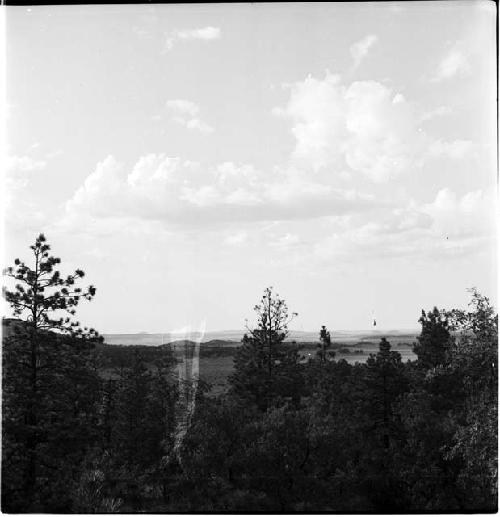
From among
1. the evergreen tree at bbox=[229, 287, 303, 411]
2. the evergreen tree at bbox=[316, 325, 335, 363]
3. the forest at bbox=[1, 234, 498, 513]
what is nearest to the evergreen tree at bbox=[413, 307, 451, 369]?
→ the forest at bbox=[1, 234, 498, 513]

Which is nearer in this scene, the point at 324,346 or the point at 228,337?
the point at 228,337

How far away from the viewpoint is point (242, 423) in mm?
4195

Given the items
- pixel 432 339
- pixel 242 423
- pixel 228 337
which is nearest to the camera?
pixel 228 337

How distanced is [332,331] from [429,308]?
2.56 feet

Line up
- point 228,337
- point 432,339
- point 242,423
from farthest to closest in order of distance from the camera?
point 242,423 → point 432,339 → point 228,337

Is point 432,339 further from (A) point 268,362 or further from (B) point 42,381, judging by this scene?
(B) point 42,381

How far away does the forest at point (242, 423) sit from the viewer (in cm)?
374

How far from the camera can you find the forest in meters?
3.74

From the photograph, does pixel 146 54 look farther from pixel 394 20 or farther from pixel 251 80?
pixel 394 20

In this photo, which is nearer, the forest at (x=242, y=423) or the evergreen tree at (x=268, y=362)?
the forest at (x=242, y=423)

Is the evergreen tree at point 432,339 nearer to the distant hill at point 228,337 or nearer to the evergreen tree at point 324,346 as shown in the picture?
the distant hill at point 228,337

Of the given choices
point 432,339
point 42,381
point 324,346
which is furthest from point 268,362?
point 42,381

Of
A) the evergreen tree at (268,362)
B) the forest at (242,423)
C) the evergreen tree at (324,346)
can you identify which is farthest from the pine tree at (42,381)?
the evergreen tree at (324,346)

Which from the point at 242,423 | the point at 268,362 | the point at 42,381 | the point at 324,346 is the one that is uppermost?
the point at 324,346
